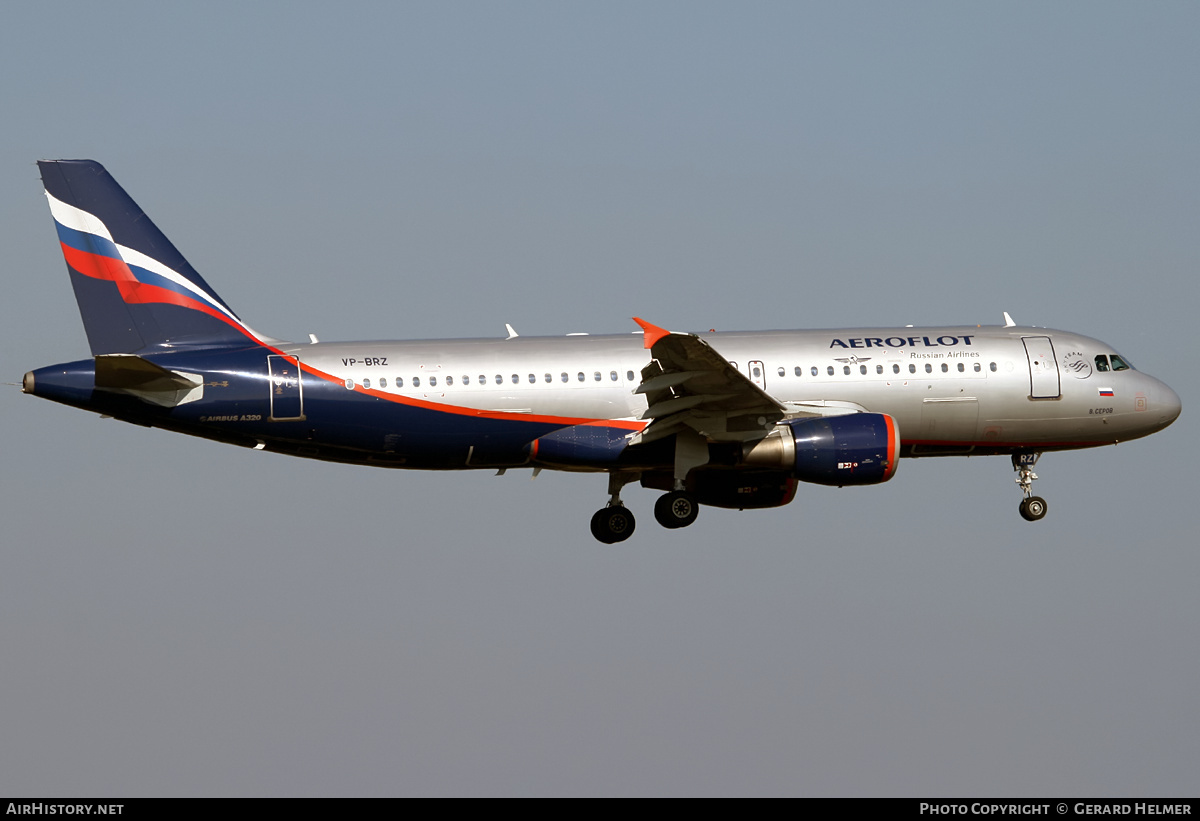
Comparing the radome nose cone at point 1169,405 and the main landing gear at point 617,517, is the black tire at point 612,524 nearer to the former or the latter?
the main landing gear at point 617,517

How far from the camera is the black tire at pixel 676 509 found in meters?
42.9

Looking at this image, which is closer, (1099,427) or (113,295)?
(113,295)

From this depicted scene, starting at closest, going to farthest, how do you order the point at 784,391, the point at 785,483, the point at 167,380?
the point at 167,380 → the point at 784,391 → the point at 785,483

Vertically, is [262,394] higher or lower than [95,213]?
lower

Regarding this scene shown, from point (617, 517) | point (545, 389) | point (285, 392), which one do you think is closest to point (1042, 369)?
point (617, 517)

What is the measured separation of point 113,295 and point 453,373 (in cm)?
886

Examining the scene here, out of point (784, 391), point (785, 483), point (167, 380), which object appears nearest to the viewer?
point (167, 380)

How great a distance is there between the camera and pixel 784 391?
41375mm

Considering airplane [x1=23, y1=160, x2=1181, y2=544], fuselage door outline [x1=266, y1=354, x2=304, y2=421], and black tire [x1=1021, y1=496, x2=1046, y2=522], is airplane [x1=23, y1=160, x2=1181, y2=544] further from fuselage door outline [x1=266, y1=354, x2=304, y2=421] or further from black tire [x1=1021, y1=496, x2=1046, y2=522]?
black tire [x1=1021, y1=496, x2=1046, y2=522]

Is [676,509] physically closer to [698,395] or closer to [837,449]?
[698,395]

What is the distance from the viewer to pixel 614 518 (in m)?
43.8

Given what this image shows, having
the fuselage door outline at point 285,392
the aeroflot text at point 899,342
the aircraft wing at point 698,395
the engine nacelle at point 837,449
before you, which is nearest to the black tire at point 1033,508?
the aeroflot text at point 899,342

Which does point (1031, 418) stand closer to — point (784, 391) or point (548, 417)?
point (784, 391)

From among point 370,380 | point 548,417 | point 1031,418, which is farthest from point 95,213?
point 1031,418
